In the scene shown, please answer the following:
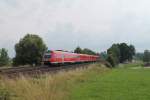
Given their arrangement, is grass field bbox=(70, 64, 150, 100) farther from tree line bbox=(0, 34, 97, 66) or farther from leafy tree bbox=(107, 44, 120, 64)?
leafy tree bbox=(107, 44, 120, 64)

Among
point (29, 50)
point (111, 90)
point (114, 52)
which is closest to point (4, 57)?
point (29, 50)

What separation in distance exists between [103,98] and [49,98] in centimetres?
511

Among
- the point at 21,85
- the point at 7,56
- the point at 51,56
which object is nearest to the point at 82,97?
the point at 21,85

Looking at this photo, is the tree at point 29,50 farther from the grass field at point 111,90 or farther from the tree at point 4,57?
the grass field at point 111,90

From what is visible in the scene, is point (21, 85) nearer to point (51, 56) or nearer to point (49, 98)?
point (49, 98)

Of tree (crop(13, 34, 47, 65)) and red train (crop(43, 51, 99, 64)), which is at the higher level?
tree (crop(13, 34, 47, 65))

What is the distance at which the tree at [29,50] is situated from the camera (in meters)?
83.3

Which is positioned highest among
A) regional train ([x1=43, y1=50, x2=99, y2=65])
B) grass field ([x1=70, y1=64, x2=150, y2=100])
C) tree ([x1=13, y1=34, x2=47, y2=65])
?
tree ([x1=13, y1=34, x2=47, y2=65])

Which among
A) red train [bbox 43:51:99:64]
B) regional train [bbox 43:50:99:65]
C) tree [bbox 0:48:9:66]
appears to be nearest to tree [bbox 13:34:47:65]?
tree [bbox 0:48:9:66]

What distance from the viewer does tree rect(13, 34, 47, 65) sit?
8331 centimetres

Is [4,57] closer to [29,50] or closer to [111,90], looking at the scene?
[29,50]

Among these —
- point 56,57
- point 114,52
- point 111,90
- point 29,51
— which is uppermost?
point 114,52

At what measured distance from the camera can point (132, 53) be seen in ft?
522

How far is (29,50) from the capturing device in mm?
86625
